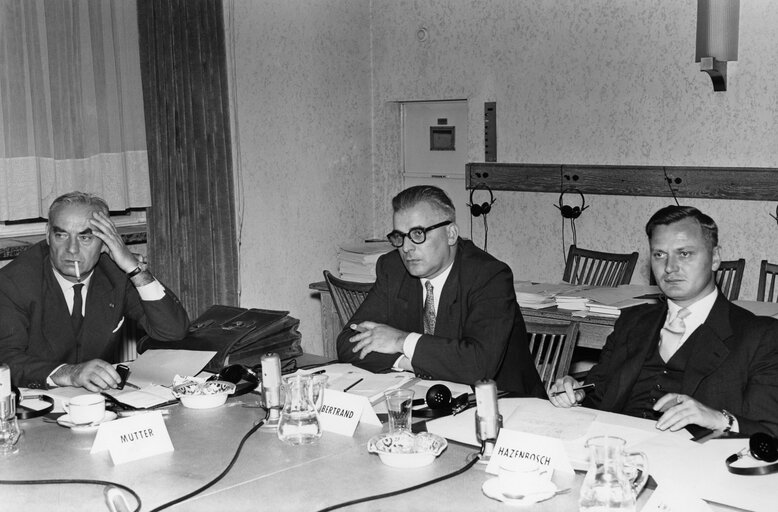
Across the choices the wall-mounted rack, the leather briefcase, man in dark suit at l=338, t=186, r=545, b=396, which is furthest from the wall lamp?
the leather briefcase

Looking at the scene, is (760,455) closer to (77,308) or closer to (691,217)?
(691,217)

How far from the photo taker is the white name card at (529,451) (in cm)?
189

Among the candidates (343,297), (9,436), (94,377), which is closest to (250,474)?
(9,436)

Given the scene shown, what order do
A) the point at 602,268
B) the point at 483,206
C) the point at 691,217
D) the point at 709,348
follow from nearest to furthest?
the point at 709,348 < the point at 691,217 < the point at 602,268 < the point at 483,206

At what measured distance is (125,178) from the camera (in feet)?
15.3

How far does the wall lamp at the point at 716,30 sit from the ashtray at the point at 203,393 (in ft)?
10.1

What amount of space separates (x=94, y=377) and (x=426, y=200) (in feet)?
3.93

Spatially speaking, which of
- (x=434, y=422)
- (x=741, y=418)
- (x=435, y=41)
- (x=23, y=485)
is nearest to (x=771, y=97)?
(x=435, y=41)

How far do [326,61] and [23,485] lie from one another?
164 inches

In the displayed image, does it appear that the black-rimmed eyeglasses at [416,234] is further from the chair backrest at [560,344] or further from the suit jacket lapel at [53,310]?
the suit jacket lapel at [53,310]

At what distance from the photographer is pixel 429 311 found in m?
3.18

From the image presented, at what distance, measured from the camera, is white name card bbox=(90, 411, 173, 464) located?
206 centimetres

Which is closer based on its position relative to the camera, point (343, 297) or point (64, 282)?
point (64, 282)

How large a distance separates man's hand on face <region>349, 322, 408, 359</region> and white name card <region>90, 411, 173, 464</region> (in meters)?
0.89
